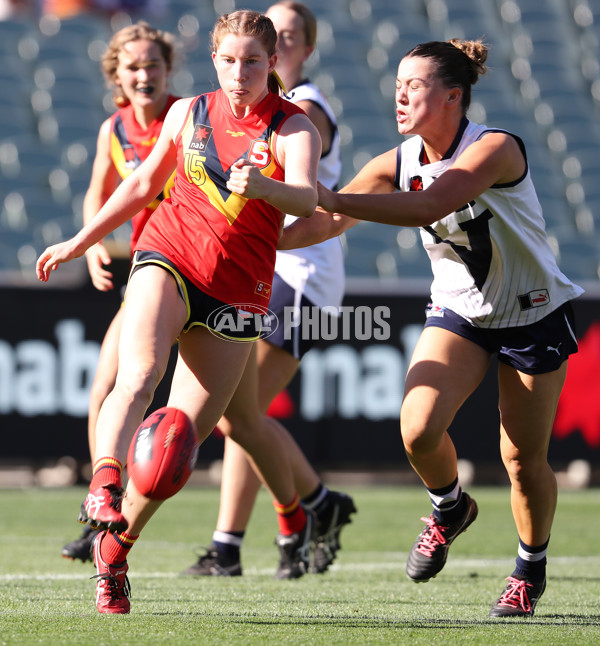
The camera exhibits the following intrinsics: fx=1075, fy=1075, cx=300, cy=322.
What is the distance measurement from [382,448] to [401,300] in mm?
1386

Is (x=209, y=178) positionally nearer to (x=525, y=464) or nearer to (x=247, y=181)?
(x=247, y=181)

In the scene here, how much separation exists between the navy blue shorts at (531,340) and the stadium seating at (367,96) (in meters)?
8.15

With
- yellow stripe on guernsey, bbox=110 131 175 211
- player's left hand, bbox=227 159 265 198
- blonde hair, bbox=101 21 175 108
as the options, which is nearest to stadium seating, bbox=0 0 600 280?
blonde hair, bbox=101 21 175 108

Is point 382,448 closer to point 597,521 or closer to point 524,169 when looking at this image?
point 597,521

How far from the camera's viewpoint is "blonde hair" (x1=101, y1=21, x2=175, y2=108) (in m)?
5.26

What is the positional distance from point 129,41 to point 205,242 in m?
2.08

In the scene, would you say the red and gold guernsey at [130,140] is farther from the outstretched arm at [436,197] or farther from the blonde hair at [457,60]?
the outstretched arm at [436,197]

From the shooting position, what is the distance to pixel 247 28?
3.58 m

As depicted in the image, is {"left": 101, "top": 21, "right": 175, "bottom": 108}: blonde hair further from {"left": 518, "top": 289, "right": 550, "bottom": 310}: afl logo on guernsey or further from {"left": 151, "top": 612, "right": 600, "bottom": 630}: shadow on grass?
{"left": 151, "top": 612, "right": 600, "bottom": 630}: shadow on grass

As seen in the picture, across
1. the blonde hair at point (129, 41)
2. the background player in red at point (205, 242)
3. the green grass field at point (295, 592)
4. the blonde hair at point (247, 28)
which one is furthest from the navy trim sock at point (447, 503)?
the blonde hair at point (129, 41)

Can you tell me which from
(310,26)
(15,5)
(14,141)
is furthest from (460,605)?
(15,5)

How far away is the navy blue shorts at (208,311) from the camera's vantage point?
11.6 ft

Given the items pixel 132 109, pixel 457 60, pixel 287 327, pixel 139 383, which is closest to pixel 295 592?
pixel 287 327

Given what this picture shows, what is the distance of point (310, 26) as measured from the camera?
17.0 feet
